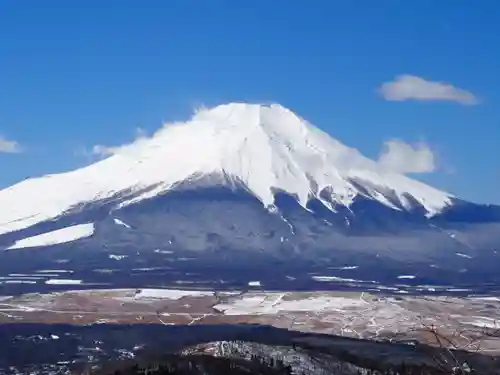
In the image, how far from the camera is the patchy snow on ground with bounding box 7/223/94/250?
98312 millimetres

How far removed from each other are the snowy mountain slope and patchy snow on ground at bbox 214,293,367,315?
197 feet

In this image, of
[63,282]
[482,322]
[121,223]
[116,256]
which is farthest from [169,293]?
[121,223]

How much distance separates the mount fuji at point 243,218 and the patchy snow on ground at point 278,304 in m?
12.0

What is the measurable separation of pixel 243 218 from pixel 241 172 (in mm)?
19765

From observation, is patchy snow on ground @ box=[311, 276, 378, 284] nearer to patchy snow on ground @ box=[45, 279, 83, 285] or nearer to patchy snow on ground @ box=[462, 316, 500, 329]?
patchy snow on ground @ box=[45, 279, 83, 285]

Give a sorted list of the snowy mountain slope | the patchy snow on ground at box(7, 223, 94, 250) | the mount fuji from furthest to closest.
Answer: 1. the snowy mountain slope
2. the patchy snow on ground at box(7, 223, 94, 250)
3. the mount fuji

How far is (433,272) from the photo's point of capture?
86.3 meters

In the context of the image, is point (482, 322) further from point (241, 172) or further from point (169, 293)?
point (241, 172)

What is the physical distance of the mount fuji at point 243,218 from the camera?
8494cm

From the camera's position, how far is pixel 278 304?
54.2m

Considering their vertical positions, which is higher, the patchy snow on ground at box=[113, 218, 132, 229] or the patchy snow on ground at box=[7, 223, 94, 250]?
the patchy snow on ground at box=[113, 218, 132, 229]

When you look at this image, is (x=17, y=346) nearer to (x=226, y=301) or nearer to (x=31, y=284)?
(x=226, y=301)

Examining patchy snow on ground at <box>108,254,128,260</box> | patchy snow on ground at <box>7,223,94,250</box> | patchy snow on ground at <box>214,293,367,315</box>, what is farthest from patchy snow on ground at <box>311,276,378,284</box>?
patchy snow on ground at <box>7,223,94,250</box>

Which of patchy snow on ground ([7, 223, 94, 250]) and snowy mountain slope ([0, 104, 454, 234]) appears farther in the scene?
snowy mountain slope ([0, 104, 454, 234])
